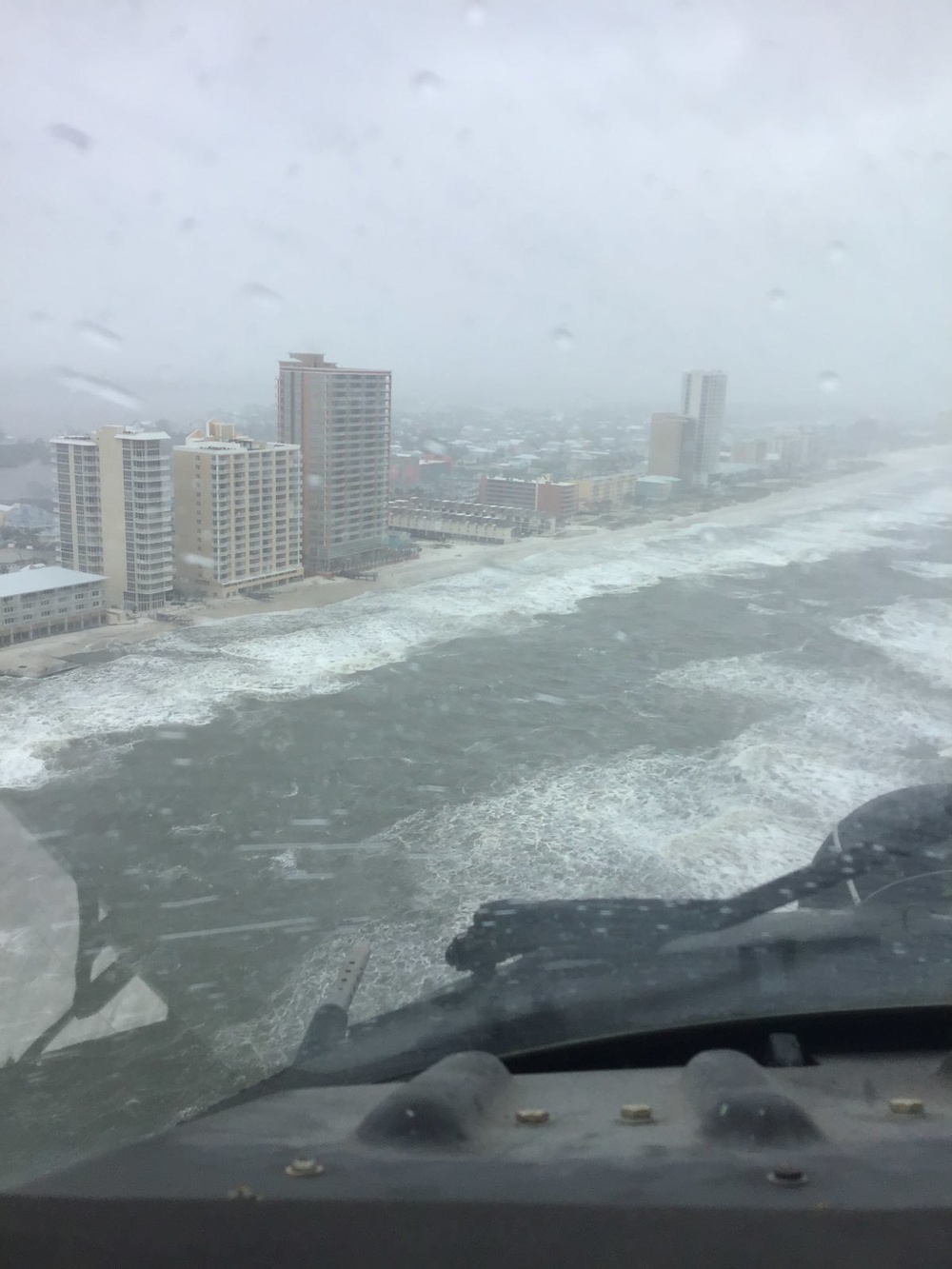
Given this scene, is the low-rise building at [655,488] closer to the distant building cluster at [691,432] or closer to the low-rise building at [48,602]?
the distant building cluster at [691,432]

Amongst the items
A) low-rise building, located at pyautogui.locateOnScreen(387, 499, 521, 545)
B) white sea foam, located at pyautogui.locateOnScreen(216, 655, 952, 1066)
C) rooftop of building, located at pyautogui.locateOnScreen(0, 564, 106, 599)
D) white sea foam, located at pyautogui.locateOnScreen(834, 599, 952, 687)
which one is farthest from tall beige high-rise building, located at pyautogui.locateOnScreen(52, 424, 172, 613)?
white sea foam, located at pyautogui.locateOnScreen(834, 599, 952, 687)

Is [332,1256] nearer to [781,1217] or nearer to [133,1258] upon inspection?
[133,1258]

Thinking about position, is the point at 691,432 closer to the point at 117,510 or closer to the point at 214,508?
the point at 214,508

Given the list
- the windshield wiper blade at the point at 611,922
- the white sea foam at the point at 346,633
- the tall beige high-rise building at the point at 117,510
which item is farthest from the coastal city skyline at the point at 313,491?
the windshield wiper blade at the point at 611,922

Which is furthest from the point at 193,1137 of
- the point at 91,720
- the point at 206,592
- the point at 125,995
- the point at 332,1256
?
the point at 206,592

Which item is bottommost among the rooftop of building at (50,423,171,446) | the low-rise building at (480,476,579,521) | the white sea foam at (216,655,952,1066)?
the white sea foam at (216,655,952,1066)

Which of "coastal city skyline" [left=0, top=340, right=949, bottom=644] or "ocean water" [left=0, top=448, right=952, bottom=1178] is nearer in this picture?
"ocean water" [left=0, top=448, right=952, bottom=1178]

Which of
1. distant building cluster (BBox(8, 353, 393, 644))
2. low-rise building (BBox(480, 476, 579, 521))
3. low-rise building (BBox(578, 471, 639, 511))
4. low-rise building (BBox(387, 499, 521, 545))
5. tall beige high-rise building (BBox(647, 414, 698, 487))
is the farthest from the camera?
tall beige high-rise building (BBox(647, 414, 698, 487))

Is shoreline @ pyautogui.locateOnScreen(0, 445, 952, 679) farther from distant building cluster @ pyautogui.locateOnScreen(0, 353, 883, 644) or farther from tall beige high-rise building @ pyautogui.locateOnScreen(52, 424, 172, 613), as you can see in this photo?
tall beige high-rise building @ pyautogui.locateOnScreen(52, 424, 172, 613)
